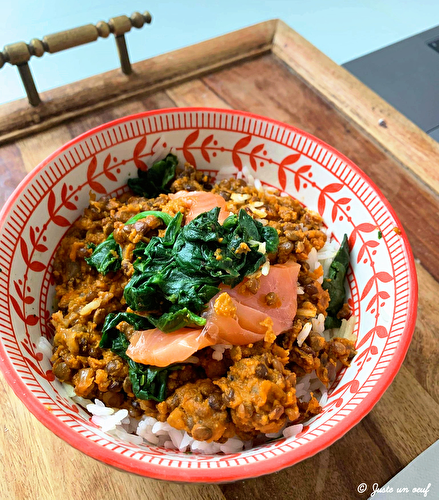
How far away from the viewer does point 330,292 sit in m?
2.80

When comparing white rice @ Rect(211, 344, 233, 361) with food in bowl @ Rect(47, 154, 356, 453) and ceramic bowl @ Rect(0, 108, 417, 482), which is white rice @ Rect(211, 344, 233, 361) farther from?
ceramic bowl @ Rect(0, 108, 417, 482)

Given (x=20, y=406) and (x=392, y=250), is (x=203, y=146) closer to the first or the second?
(x=392, y=250)

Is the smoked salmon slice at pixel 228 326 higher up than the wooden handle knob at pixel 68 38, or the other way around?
the wooden handle knob at pixel 68 38

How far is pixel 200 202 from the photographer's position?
280 cm

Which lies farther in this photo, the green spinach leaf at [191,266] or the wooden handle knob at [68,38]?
the wooden handle knob at [68,38]

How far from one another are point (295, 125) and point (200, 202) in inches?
66.5

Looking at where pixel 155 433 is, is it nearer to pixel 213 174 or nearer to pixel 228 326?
pixel 228 326

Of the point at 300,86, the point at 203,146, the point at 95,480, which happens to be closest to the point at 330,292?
the point at 203,146

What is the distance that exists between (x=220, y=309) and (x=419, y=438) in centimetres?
145

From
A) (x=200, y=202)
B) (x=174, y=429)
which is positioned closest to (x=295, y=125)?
(x=200, y=202)

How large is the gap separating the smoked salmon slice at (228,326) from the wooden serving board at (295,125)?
68 centimetres

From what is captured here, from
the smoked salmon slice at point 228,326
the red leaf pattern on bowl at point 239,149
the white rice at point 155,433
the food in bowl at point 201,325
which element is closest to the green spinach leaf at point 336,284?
the food in bowl at point 201,325

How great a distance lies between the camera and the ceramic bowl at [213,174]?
1.98 meters

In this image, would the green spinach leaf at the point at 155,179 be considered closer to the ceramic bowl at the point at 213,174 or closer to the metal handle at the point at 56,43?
the ceramic bowl at the point at 213,174
